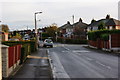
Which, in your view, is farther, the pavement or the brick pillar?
the pavement

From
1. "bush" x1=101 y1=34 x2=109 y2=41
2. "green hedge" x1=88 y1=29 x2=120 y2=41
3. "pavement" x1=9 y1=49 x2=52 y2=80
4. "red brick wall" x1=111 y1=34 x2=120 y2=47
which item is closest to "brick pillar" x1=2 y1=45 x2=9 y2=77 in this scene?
"pavement" x1=9 y1=49 x2=52 y2=80

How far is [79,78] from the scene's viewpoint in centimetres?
1120

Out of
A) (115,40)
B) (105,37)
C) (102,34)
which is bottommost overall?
(115,40)

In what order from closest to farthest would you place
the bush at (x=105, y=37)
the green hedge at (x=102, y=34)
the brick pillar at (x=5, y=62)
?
1. the brick pillar at (x=5, y=62)
2. the bush at (x=105, y=37)
3. the green hedge at (x=102, y=34)

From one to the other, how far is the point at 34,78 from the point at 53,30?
87463mm

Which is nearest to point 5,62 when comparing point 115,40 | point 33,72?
point 33,72

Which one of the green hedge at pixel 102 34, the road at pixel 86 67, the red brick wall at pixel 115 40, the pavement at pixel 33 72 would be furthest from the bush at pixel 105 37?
the pavement at pixel 33 72

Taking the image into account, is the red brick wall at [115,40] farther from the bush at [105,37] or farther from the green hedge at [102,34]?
the green hedge at [102,34]

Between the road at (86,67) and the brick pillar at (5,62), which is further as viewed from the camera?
the road at (86,67)

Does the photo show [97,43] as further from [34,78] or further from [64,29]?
[64,29]

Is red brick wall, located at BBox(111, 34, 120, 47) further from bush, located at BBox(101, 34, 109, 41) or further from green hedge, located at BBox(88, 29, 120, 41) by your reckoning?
green hedge, located at BBox(88, 29, 120, 41)

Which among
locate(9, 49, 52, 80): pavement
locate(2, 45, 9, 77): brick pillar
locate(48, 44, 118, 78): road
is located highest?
locate(2, 45, 9, 77): brick pillar

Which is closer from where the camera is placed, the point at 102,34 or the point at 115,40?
the point at 115,40

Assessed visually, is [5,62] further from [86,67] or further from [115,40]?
[115,40]
